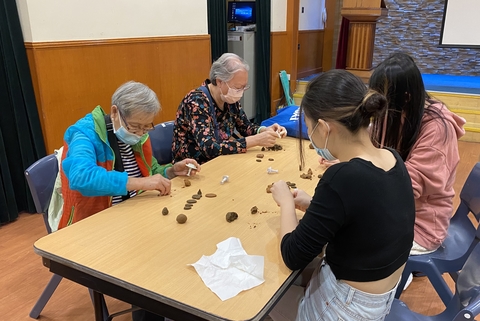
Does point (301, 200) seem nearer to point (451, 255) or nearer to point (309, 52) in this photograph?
point (451, 255)

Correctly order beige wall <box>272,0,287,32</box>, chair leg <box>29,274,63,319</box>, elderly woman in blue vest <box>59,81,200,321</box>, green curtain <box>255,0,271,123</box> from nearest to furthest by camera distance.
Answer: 1. elderly woman in blue vest <box>59,81,200,321</box>
2. chair leg <box>29,274,63,319</box>
3. green curtain <box>255,0,271,123</box>
4. beige wall <box>272,0,287,32</box>

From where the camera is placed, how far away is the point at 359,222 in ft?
3.31

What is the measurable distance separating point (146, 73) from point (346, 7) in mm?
3325

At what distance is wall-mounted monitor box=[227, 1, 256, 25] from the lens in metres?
5.50

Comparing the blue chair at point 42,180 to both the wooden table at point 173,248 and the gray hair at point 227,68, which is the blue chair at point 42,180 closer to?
the wooden table at point 173,248

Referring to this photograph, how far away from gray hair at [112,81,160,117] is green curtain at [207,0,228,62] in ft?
A: 10.4

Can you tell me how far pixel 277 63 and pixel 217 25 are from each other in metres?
1.48

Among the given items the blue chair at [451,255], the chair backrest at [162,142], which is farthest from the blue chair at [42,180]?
the blue chair at [451,255]

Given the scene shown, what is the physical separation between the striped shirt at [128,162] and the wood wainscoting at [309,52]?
5.44 metres

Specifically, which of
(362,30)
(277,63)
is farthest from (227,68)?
(362,30)

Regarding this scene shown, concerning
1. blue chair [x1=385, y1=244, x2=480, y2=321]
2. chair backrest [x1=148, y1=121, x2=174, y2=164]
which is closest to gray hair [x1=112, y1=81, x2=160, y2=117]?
chair backrest [x1=148, y1=121, x2=174, y2=164]

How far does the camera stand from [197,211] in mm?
1511

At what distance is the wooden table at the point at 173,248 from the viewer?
104 cm

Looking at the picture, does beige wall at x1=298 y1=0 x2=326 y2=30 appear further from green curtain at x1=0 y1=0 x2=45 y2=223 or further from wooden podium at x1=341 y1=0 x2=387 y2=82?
green curtain at x1=0 y1=0 x2=45 y2=223
